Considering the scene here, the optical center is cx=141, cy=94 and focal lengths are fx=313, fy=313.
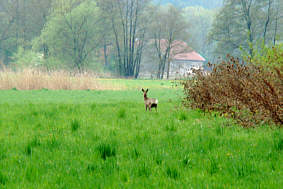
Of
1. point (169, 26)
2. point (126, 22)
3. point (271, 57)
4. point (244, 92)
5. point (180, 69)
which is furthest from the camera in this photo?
point (180, 69)

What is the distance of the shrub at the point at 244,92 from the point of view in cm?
678

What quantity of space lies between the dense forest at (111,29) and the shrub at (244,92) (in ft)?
149

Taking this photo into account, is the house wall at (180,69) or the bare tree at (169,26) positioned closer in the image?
the house wall at (180,69)

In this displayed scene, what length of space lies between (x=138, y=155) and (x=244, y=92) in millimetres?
3569

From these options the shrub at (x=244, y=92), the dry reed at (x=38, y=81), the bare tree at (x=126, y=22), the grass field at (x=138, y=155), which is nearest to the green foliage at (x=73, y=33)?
the bare tree at (x=126, y=22)

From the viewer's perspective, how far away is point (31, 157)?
5.30 meters

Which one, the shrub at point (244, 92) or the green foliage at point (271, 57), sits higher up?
the green foliage at point (271, 57)

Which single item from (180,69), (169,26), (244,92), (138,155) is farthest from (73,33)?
(138,155)

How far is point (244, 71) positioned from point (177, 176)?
6.24 meters

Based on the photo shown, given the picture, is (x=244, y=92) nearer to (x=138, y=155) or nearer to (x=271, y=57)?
(x=271, y=57)

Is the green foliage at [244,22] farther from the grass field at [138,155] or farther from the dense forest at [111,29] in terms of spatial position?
the grass field at [138,155]

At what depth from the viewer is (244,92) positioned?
25.1 feet

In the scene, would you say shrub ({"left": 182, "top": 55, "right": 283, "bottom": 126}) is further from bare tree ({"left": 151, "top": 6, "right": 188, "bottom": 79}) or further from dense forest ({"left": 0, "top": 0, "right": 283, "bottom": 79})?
bare tree ({"left": 151, "top": 6, "right": 188, "bottom": 79})

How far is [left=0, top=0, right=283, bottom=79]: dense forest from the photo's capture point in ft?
185
